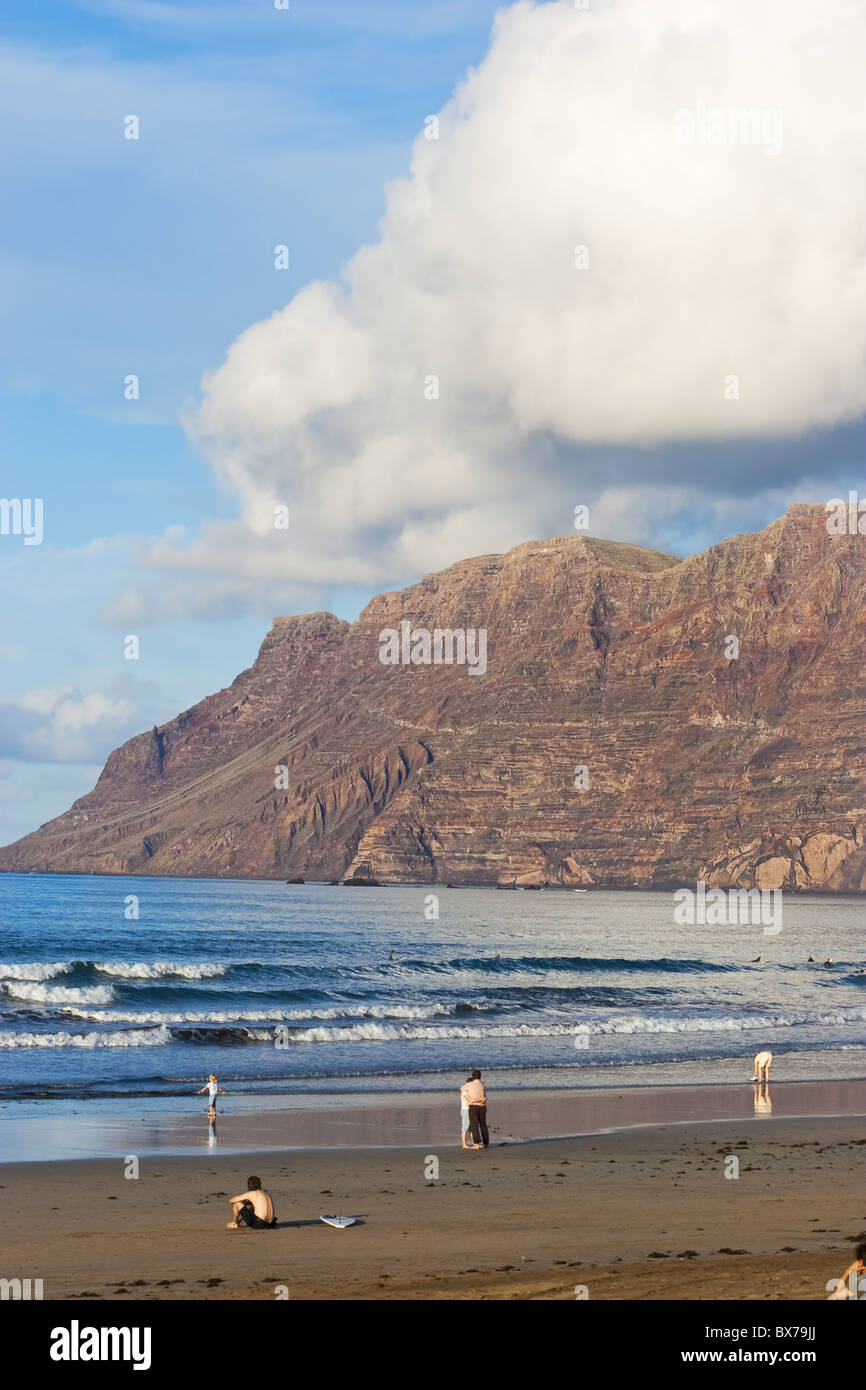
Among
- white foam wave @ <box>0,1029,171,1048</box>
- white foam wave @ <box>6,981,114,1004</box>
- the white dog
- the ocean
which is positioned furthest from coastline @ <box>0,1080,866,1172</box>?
white foam wave @ <box>6,981,114,1004</box>

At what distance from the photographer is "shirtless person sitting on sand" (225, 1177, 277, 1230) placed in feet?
56.3

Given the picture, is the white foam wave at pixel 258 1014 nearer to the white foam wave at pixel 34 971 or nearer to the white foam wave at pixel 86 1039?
the white foam wave at pixel 86 1039

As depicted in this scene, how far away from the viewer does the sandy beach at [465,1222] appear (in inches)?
535

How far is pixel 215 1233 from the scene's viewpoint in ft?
56.0

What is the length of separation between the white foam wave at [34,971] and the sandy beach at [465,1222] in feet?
131

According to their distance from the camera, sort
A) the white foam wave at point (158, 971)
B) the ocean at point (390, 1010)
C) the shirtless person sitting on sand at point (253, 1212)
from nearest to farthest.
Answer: the shirtless person sitting on sand at point (253, 1212) → the ocean at point (390, 1010) → the white foam wave at point (158, 971)

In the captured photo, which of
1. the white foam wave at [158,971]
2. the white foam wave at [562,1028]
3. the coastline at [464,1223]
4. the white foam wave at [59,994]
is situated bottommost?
the white foam wave at [562,1028]

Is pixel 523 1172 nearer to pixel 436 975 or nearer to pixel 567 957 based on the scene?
pixel 436 975

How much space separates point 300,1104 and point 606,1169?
10127mm

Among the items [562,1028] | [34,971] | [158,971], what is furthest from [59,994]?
[562,1028]

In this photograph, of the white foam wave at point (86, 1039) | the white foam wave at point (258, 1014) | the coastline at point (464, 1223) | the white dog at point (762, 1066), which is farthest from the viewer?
the white foam wave at point (258, 1014)

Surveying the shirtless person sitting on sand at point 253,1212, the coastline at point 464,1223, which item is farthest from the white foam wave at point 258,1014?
the shirtless person sitting on sand at point 253,1212
